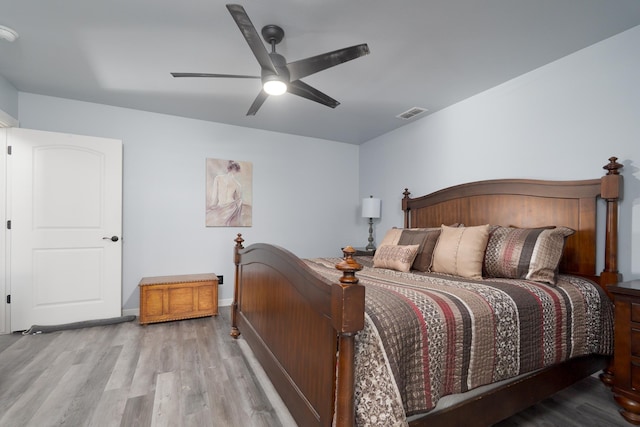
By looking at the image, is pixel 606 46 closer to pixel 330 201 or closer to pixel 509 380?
pixel 509 380

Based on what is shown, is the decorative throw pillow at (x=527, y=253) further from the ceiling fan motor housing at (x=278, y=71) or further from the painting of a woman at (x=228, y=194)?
the painting of a woman at (x=228, y=194)

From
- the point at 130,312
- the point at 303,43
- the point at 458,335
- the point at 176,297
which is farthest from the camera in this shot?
the point at 130,312

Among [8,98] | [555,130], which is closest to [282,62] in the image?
[555,130]

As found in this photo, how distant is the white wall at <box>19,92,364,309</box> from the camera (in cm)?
355

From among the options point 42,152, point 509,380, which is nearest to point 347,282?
point 509,380

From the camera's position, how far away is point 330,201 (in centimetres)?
484

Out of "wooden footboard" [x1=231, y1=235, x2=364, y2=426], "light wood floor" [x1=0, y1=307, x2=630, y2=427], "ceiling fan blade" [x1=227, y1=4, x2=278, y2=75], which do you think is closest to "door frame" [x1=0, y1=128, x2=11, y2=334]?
"light wood floor" [x1=0, y1=307, x2=630, y2=427]

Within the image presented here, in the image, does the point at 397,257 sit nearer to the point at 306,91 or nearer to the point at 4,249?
the point at 306,91

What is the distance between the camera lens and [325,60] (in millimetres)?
1917

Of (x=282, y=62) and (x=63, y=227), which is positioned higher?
(x=282, y=62)

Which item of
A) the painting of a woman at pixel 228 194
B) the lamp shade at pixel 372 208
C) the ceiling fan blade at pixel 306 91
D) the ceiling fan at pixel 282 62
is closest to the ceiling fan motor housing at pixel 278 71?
the ceiling fan at pixel 282 62

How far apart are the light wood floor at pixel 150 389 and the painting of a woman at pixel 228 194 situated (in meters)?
1.67

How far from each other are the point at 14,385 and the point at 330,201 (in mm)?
3829

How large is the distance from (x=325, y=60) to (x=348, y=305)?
60.9 inches
